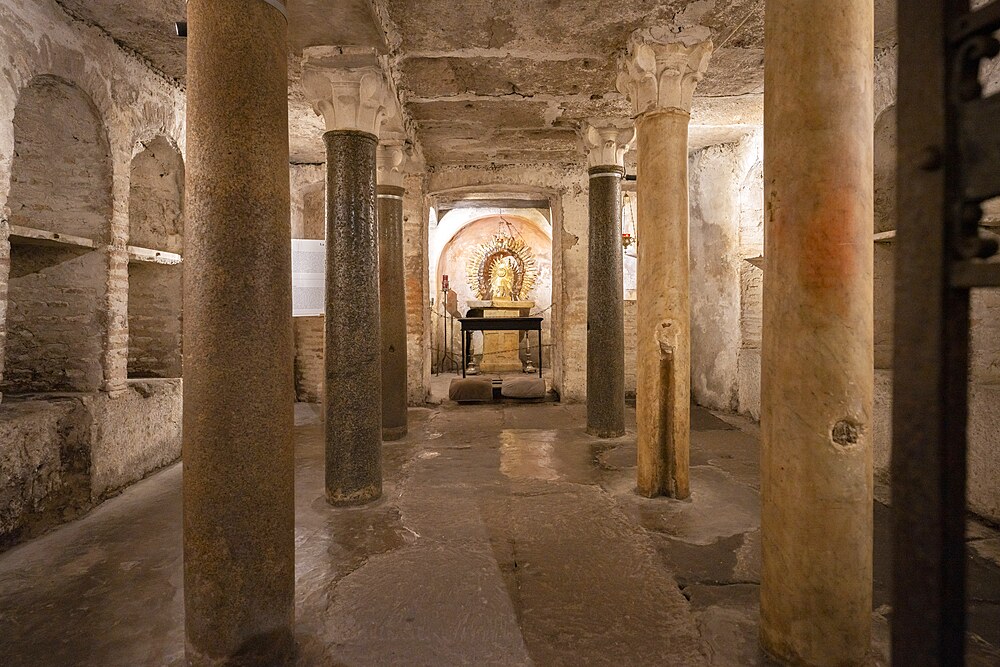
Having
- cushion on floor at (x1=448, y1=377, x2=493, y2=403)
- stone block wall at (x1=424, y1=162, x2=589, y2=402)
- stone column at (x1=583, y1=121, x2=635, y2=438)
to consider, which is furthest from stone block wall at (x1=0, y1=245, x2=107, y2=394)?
stone block wall at (x1=424, y1=162, x2=589, y2=402)

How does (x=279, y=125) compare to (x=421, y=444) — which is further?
(x=421, y=444)

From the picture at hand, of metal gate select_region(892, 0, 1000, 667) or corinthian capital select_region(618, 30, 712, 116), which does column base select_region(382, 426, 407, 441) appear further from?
metal gate select_region(892, 0, 1000, 667)

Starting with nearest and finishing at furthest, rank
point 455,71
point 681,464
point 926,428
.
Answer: point 926,428
point 681,464
point 455,71

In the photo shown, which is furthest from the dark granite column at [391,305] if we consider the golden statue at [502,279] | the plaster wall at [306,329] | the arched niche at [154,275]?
the golden statue at [502,279]

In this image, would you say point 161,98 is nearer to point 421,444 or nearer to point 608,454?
point 421,444

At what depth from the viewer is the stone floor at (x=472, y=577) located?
216cm

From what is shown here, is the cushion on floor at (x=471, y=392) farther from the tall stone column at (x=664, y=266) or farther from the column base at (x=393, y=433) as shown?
the tall stone column at (x=664, y=266)

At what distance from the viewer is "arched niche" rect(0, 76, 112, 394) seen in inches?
165

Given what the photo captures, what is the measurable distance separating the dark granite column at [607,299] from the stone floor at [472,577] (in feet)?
3.84

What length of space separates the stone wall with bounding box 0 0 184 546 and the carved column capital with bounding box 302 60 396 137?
1.88m

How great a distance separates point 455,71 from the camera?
16.1ft

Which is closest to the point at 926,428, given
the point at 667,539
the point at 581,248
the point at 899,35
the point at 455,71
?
the point at 899,35

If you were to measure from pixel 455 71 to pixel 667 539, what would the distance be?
4.33 meters

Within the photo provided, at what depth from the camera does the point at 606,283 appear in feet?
18.3
